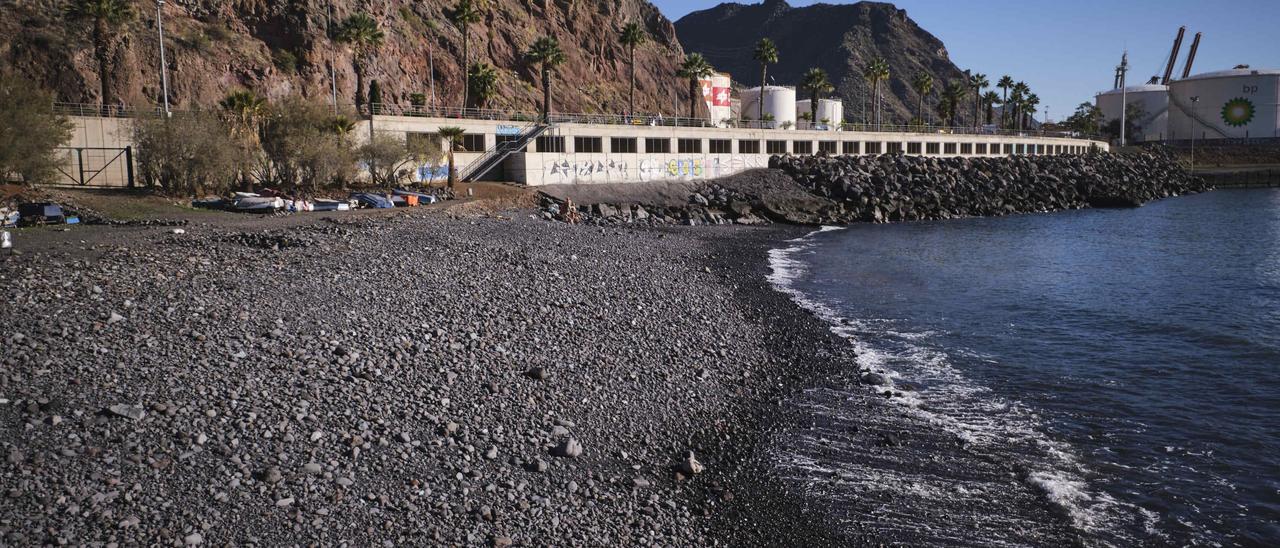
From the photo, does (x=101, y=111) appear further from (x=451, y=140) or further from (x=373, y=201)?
(x=451, y=140)

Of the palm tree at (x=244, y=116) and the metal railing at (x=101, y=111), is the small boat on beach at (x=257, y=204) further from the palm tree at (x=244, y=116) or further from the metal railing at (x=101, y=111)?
the metal railing at (x=101, y=111)

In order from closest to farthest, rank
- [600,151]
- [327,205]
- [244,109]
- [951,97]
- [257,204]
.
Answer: [257,204], [327,205], [244,109], [600,151], [951,97]

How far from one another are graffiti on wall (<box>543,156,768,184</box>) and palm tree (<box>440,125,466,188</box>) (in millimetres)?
6743

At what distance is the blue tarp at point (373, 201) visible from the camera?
4219 cm

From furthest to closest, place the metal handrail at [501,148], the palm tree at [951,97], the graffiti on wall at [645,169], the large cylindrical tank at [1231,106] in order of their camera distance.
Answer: the large cylindrical tank at [1231,106] < the palm tree at [951,97] < the graffiti on wall at [645,169] < the metal handrail at [501,148]

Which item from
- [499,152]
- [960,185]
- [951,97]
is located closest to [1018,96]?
[951,97]

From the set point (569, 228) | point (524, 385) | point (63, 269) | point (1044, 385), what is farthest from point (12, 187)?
point (1044, 385)

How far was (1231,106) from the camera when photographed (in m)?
149

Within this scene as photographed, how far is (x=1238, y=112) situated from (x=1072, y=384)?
166 m

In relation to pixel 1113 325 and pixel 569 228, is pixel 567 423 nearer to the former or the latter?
pixel 1113 325

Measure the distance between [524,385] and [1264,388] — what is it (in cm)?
1768

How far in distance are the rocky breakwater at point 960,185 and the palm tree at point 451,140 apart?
29956mm

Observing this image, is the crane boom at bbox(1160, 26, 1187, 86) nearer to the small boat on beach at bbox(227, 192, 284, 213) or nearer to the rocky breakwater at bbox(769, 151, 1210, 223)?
the rocky breakwater at bbox(769, 151, 1210, 223)

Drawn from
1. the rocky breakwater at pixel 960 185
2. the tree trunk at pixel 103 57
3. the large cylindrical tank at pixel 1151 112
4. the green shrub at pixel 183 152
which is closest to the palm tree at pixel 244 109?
the green shrub at pixel 183 152
